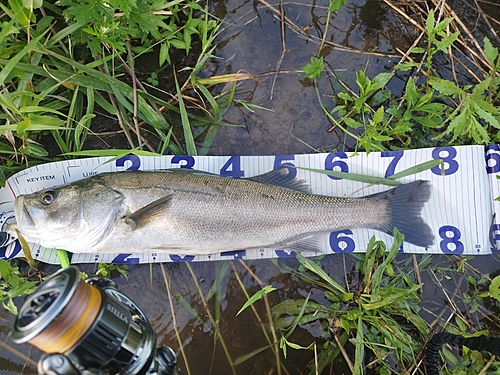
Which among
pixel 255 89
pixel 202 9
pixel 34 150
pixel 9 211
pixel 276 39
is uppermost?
pixel 202 9

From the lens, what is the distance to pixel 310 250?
2586 millimetres

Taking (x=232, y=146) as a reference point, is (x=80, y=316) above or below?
below

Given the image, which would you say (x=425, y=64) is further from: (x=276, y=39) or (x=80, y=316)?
(x=80, y=316)

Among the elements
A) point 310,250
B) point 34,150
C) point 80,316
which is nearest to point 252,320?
point 310,250

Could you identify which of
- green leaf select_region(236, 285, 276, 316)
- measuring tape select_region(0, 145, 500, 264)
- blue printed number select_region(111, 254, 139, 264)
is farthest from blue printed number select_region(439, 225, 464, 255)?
blue printed number select_region(111, 254, 139, 264)

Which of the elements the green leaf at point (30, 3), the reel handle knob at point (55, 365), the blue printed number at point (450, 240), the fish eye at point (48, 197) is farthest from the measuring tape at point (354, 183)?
the reel handle knob at point (55, 365)

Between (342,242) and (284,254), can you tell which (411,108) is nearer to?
(342,242)

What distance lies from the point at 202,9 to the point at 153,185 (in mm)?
1409

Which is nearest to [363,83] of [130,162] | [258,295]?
[258,295]

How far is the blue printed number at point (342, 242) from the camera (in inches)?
106

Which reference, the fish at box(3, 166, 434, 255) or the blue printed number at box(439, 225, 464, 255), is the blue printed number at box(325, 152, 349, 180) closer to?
the fish at box(3, 166, 434, 255)

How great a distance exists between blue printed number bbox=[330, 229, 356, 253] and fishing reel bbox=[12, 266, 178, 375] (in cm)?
142

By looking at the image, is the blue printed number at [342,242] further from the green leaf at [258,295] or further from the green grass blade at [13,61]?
the green grass blade at [13,61]

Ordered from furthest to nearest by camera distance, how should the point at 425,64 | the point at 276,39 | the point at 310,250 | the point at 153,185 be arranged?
the point at 276,39, the point at 425,64, the point at 310,250, the point at 153,185
